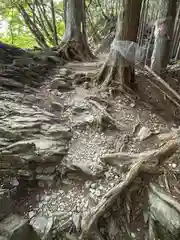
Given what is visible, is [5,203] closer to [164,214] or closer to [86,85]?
[164,214]

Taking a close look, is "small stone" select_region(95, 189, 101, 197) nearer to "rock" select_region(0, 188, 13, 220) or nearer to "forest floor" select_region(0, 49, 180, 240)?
"forest floor" select_region(0, 49, 180, 240)

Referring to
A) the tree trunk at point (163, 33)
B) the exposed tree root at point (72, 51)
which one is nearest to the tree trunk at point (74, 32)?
the exposed tree root at point (72, 51)

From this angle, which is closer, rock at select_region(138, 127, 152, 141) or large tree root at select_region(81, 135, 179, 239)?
large tree root at select_region(81, 135, 179, 239)

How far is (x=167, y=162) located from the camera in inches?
105

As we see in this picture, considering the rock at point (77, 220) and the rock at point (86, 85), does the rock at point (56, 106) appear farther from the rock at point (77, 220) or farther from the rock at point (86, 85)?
the rock at point (77, 220)

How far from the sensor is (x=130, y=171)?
2.57m

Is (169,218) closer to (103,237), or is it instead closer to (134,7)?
(103,237)

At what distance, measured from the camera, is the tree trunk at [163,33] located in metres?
4.53

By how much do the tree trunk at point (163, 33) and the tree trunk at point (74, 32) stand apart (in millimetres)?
2528

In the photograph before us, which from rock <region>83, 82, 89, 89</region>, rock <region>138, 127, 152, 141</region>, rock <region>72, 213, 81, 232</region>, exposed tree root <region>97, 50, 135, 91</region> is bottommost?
rock <region>72, 213, 81, 232</region>

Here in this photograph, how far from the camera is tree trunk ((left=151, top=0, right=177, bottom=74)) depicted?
453 centimetres

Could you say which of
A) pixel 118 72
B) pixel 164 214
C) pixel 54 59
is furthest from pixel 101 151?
pixel 54 59

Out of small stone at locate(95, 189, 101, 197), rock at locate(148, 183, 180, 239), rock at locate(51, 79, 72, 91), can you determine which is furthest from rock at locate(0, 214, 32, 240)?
rock at locate(51, 79, 72, 91)

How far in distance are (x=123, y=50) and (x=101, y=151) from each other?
236cm
